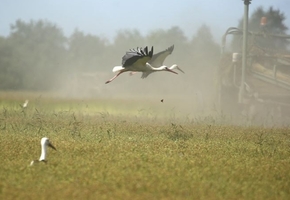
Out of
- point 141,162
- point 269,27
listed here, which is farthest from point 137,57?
point 269,27

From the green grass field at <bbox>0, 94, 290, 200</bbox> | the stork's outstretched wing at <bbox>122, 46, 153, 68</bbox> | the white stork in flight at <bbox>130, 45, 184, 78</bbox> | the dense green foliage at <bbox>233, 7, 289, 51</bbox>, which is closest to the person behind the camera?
the green grass field at <bbox>0, 94, 290, 200</bbox>

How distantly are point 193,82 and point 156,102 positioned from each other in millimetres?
2940

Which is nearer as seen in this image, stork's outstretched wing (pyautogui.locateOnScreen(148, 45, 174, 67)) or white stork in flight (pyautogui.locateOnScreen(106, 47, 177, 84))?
white stork in flight (pyautogui.locateOnScreen(106, 47, 177, 84))

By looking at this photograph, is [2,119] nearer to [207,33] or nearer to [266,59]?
[266,59]

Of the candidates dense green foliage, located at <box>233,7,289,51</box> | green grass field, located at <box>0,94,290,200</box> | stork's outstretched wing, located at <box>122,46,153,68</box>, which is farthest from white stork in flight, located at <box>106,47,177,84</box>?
dense green foliage, located at <box>233,7,289,51</box>

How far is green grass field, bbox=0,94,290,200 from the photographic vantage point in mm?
7723

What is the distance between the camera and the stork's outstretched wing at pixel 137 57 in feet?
43.9

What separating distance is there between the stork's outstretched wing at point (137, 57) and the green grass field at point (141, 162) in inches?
60.2

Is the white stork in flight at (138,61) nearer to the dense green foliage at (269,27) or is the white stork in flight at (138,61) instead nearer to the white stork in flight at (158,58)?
the white stork in flight at (158,58)

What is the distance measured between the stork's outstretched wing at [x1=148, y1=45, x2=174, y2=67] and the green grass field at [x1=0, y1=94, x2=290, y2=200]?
1.52 metres

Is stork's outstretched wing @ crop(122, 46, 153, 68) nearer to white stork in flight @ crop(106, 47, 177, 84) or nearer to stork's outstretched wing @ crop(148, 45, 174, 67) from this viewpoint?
white stork in flight @ crop(106, 47, 177, 84)

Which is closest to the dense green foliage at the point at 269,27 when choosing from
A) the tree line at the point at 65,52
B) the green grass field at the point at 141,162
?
the tree line at the point at 65,52

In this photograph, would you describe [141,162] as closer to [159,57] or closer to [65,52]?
[159,57]

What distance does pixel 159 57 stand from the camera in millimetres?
15500
